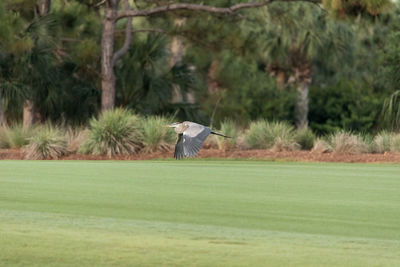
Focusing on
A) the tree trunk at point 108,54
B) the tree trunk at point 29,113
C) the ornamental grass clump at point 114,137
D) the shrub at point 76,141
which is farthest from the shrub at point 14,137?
the tree trunk at point 29,113

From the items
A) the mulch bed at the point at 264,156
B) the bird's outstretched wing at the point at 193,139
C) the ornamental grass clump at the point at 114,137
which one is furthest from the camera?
the ornamental grass clump at the point at 114,137

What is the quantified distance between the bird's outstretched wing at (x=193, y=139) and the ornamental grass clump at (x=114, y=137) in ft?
30.1

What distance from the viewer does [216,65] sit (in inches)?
1718

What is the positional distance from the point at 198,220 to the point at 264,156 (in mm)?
12257

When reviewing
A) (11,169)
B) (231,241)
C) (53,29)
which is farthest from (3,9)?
(231,241)

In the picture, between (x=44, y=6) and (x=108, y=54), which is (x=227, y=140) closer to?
(x=108, y=54)

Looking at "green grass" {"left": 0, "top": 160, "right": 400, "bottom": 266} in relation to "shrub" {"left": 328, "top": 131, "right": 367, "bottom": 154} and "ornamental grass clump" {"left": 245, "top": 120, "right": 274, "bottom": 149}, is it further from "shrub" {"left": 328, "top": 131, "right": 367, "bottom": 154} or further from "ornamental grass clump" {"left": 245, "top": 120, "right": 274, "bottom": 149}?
"ornamental grass clump" {"left": 245, "top": 120, "right": 274, "bottom": 149}

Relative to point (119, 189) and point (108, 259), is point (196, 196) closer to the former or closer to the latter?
point (119, 189)

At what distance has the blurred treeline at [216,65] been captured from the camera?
2741 cm

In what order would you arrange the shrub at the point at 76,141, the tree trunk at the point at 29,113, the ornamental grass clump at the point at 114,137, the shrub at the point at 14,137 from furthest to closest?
the tree trunk at the point at 29,113 → the shrub at the point at 14,137 → the shrub at the point at 76,141 → the ornamental grass clump at the point at 114,137

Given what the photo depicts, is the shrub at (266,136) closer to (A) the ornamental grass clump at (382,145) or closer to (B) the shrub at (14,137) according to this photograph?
(A) the ornamental grass clump at (382,145)

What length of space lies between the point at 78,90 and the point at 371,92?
17859mm

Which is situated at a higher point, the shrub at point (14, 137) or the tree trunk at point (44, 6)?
the tree trunk at point (44, 6)

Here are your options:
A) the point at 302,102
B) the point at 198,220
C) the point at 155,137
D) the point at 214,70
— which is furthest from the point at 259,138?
the point at 214,70
